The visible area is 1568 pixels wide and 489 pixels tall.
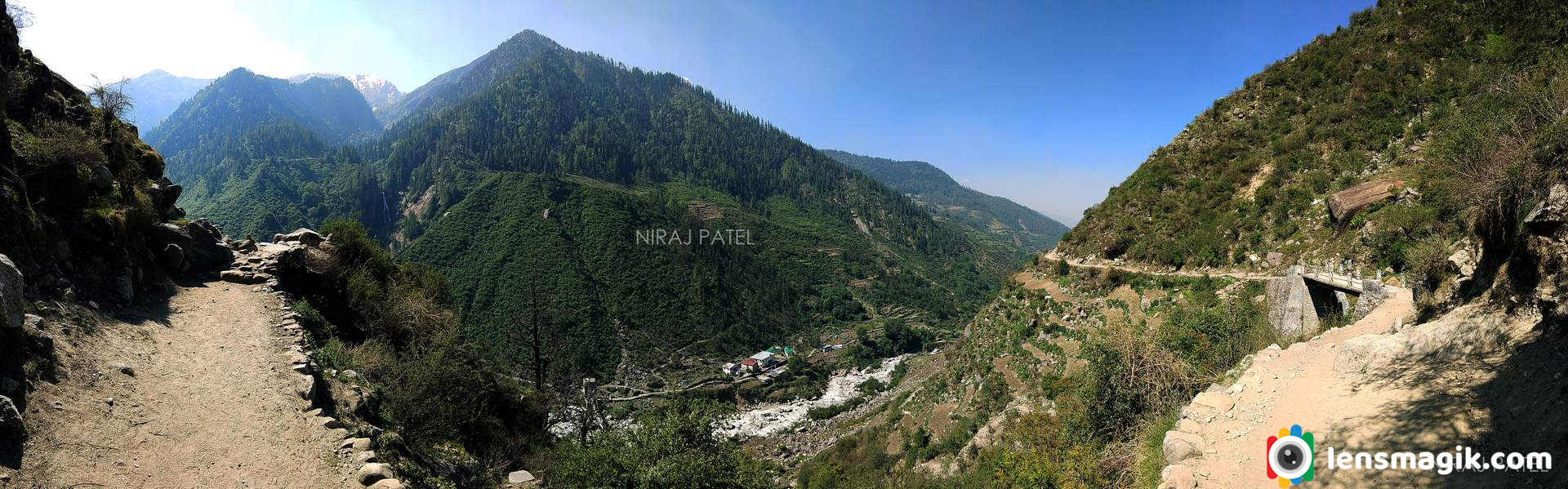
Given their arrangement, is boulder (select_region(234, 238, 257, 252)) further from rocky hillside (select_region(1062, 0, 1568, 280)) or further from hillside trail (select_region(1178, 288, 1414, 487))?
rocky hillside (select_region(1062, 0, 1568, 280))

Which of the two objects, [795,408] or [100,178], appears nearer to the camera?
[100,178]

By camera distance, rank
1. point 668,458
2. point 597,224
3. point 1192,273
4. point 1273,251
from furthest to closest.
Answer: point 597,224 < point 1192,273 < point 1273,251 < point 668,458

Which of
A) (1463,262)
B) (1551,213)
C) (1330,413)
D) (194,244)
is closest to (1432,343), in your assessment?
(1330,413)

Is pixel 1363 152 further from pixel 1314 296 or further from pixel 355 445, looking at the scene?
pixel 355 445

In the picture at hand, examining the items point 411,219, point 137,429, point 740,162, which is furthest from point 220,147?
point 137,429

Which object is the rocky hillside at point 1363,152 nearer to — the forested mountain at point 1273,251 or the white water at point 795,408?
the forested mountain at point 1273,251

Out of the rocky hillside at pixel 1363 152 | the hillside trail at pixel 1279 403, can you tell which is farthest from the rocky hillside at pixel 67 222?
the rocky hillside at pixel 1363 152

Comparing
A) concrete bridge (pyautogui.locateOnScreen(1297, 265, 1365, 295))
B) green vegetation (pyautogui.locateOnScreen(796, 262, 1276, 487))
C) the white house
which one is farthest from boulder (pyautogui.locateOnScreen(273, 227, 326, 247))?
the white house
